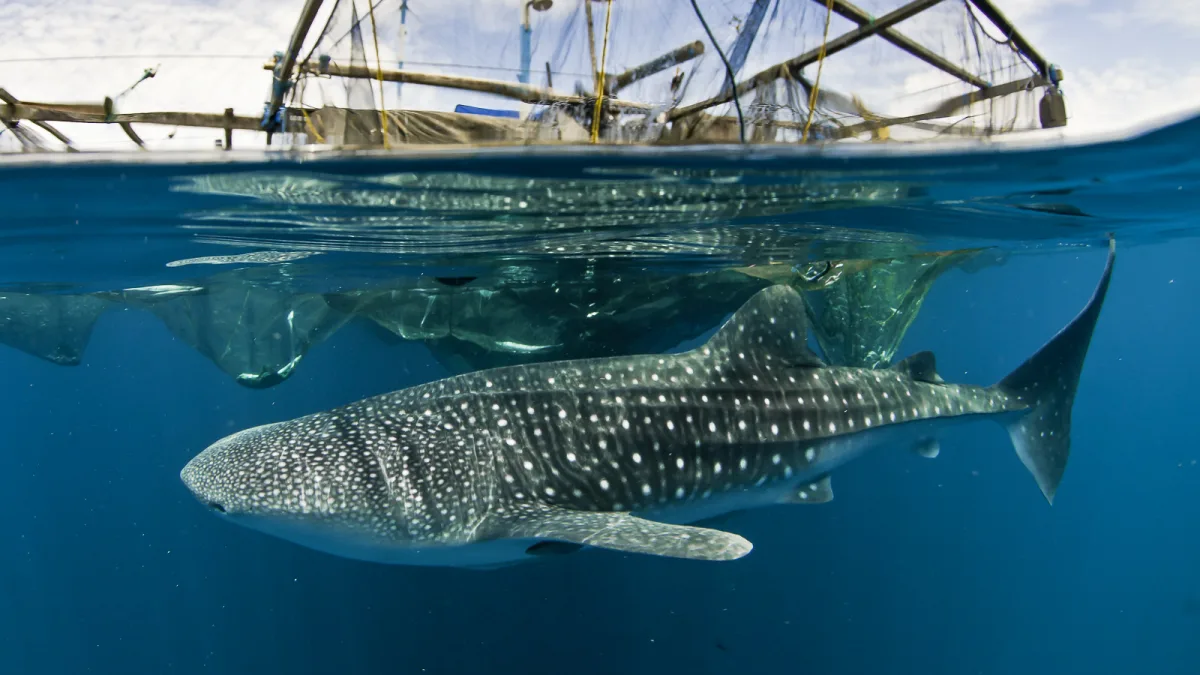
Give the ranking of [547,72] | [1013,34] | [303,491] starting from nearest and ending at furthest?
[303,491] < [547,72] < [1013,34]

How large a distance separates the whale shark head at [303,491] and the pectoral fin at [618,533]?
928mm

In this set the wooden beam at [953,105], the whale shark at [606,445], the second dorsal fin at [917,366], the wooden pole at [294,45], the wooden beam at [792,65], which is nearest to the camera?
the whale shark at [606,445]

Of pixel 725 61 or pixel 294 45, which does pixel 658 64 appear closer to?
pixel 725 61

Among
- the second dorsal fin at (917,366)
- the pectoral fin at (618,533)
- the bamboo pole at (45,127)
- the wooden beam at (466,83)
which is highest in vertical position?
the wooden beam at (466,83)

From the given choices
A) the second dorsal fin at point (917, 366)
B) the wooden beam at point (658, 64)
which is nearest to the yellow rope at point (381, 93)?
the wooden beam at point (658, 64)

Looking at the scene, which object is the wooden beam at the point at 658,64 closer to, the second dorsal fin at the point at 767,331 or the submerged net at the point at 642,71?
the submerged net at the point at 642,71

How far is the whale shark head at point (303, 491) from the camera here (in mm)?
4719

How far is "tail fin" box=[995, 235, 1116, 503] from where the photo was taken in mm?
6914

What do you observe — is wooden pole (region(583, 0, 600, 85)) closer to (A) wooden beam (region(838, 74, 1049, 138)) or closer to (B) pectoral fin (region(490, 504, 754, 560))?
(A) wooden beam (region(838, 74, 1049, 138))

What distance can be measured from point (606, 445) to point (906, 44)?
4.42 meters

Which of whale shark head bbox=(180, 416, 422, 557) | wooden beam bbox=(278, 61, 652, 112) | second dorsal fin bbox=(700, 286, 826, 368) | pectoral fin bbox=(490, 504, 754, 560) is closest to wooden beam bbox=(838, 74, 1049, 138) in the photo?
second dorsal fin bbox=(700, 286, 826, 368)

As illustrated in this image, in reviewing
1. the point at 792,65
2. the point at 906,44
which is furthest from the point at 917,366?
the point at 792,65

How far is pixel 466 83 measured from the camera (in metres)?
5.20

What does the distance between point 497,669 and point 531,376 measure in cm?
811
